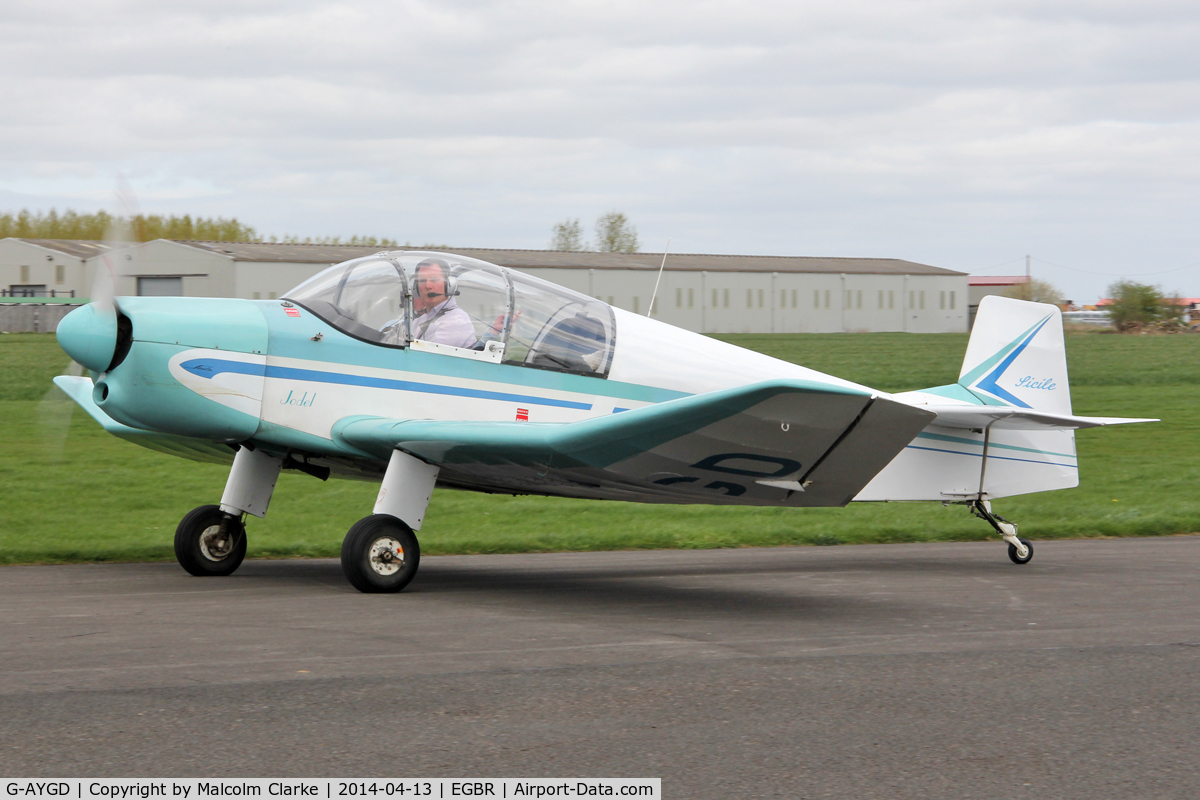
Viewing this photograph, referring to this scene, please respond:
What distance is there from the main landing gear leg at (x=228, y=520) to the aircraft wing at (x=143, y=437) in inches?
24.0

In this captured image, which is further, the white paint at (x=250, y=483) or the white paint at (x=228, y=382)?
the white paint at (x=250, y=483)

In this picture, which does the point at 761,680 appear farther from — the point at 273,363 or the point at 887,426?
the point at 273,363

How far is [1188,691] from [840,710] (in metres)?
1.66

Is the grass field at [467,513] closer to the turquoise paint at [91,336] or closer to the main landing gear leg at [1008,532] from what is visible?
the turquoise paint at [91,336]

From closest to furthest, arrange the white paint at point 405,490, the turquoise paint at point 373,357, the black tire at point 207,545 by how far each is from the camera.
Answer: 1. the white paint at point 405,490
2. the turquoise paint at point 373,357
3. the black tire at point 207,545

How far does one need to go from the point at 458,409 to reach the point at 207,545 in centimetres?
236

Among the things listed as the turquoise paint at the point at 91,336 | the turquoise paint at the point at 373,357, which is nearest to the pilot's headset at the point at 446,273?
the turquoise paint at the point at 373,357

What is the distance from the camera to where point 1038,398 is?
9875mm

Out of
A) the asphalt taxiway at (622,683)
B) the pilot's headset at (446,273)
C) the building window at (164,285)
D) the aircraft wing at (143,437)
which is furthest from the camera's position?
the building window at (164,285)

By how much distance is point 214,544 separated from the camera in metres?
8.77

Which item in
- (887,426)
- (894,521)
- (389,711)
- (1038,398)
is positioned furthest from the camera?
(894,521)

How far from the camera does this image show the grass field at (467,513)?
1112cm

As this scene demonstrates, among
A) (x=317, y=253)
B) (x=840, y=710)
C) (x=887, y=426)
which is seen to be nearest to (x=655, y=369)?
(x=887, y=426)
